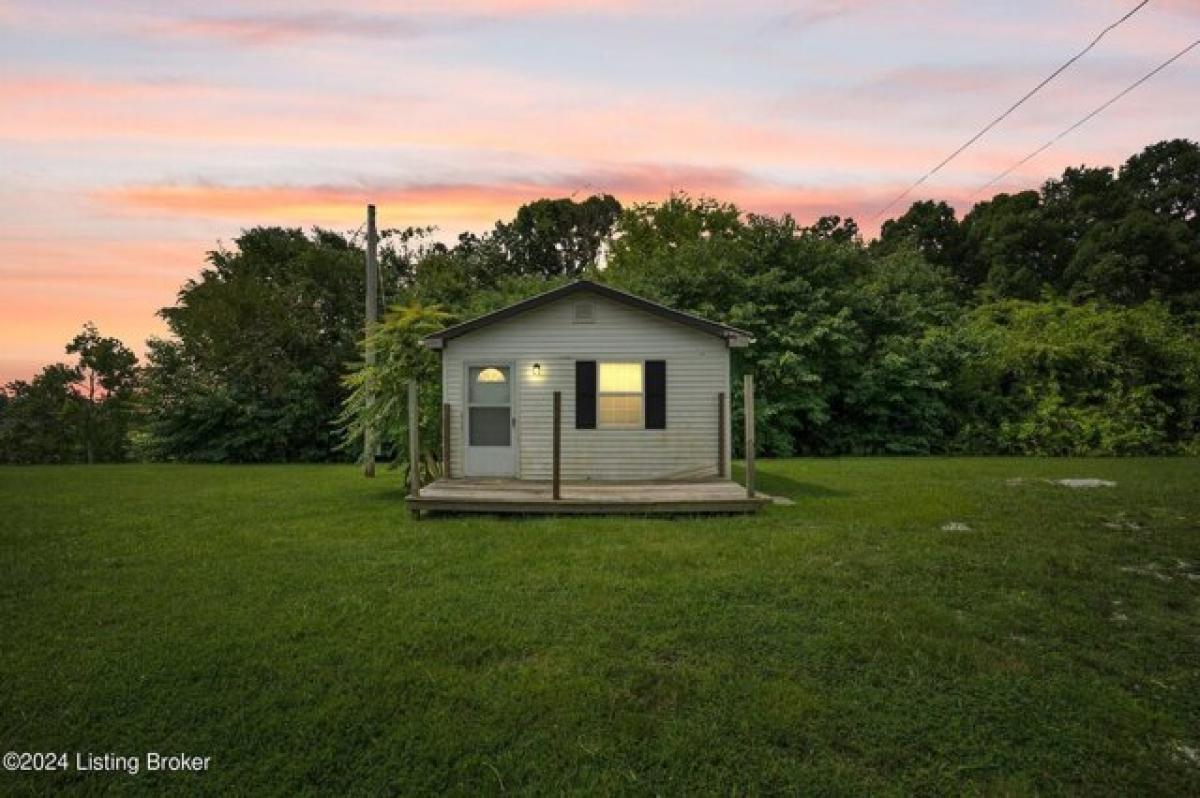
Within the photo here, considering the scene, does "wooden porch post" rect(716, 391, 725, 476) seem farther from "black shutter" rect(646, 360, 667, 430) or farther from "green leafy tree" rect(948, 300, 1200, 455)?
"green leafy tree" rect(948, 300, 1200, 455)

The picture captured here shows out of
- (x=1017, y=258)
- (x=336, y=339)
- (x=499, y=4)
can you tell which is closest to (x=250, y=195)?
(x=499, y=4)

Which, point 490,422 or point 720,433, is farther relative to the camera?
point 490,422

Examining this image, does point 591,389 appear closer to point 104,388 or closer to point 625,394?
point 625,394

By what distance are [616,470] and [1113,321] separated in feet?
56.6

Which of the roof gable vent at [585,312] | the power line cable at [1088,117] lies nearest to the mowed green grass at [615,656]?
the roof gable vent at [585,312]

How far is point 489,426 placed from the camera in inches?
418

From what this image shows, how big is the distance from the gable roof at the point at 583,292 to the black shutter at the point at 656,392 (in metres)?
0.82

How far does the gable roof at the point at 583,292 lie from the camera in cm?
1020

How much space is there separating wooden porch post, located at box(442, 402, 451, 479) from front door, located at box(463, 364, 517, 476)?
344 mm

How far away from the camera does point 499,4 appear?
10.5 metres

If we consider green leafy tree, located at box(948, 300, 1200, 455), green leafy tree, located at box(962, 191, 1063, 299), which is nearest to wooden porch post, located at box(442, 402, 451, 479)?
green leafy tree, located at box(948, 300, 1200, 455)

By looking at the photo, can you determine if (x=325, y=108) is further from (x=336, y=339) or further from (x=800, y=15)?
(x=336, y=339)

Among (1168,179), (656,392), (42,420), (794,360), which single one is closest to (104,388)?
(42,420)

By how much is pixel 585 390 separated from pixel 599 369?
1.42 ft
